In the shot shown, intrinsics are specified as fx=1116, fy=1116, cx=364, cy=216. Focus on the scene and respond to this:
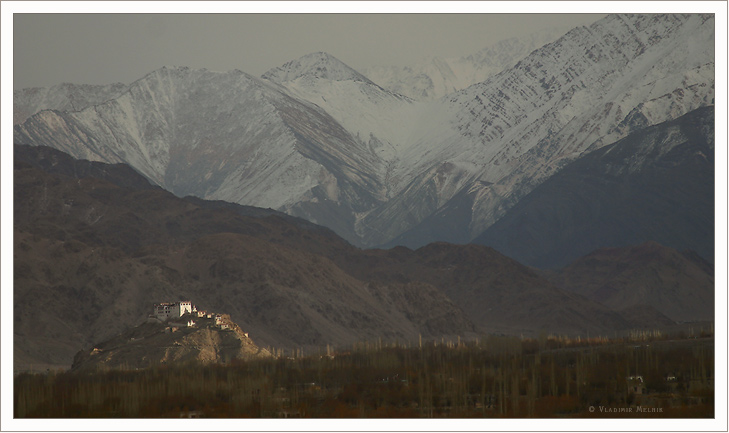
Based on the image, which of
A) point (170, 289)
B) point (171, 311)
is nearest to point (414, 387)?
point (171, 311)

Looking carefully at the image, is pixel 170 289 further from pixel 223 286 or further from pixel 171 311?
pixel 171 311

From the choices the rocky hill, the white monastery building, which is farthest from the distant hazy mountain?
the white monastery building

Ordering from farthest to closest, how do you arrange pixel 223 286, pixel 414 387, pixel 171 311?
pixel 223 286, pixel 171 311, pixel 414 387

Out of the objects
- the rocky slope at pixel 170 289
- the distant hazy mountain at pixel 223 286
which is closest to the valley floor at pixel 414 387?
the distant hazy mountain at pixel 223 286

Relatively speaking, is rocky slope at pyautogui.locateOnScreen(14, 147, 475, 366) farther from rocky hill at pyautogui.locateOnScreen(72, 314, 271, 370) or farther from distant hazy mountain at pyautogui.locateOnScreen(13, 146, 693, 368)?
rocky hill at pyautogui.locateOnScreen(72, 314, 271, 370)

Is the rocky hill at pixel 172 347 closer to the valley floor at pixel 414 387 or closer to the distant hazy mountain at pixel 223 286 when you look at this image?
the distant hazy mountain at pixel 223 286
